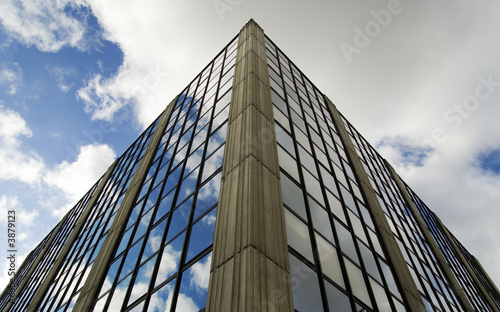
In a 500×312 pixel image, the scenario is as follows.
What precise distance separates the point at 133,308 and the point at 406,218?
20.8 meters

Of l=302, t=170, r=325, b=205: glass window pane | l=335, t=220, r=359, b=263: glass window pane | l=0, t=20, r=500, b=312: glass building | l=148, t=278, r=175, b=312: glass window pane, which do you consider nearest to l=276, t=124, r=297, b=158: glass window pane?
l=0, t=20, r=500, b=312: glass building

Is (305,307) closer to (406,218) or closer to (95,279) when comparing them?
(95,279)

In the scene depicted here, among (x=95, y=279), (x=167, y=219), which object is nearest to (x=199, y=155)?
(x=167, y=219)

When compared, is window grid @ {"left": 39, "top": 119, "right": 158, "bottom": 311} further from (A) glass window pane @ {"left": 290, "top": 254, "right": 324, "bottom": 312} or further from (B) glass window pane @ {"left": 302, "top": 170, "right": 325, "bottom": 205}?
(A) glass window pane @ {"left": 290, "top": 254, "right": 324, "bottom": 312}

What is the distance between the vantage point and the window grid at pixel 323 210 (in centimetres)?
930

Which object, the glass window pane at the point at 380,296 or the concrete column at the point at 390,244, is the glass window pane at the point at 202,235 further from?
the concrete column at the point at 390,244

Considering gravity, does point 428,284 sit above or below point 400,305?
above

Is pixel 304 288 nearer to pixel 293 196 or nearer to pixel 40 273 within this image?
pixel 293 196

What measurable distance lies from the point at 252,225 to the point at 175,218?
539 centimetres

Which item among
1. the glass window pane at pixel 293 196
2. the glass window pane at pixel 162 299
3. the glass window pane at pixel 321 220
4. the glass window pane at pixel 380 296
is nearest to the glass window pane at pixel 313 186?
the glass window pane at pixel 321 220

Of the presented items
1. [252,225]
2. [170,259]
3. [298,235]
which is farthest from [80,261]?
[252,225]

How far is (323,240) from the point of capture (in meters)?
10.4

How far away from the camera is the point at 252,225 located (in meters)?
7.41

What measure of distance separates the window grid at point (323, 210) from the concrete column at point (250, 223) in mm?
902
